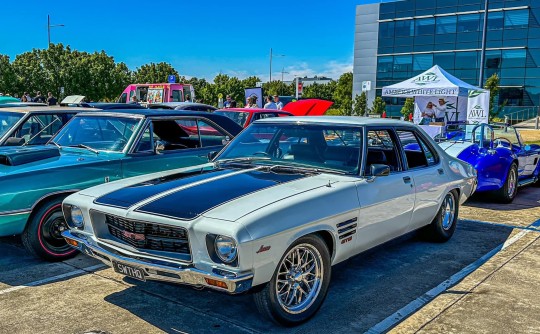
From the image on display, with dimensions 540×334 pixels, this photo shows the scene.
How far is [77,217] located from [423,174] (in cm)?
349

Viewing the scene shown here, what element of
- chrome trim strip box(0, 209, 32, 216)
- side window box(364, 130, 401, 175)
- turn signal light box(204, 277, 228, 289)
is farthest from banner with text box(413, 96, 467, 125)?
turn signal light box(204, 277, 228, 289)

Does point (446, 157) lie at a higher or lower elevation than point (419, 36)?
lower

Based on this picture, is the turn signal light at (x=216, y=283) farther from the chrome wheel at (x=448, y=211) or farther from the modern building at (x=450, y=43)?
the modern building at (x=450, y=43)

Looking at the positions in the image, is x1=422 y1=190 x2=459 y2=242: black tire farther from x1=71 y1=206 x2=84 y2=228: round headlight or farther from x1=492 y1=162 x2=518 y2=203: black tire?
x1=71 y1=206 x2=84 y2=228: round headlight

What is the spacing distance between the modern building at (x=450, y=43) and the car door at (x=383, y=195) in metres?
29.5

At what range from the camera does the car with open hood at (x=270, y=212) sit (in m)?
3.28

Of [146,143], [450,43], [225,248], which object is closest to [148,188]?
[225,248]

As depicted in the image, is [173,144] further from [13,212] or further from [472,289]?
[472,289]

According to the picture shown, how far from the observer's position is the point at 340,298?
14.1 feet

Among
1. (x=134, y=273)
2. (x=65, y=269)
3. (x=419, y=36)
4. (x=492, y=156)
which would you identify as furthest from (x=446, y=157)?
(x=419, y=36)

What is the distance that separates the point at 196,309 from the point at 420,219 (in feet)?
8.62

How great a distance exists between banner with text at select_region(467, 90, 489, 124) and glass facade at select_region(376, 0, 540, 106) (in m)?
19.2

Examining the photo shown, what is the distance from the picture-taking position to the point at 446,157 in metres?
5.98

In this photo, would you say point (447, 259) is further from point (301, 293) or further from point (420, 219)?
point (301, 293)
